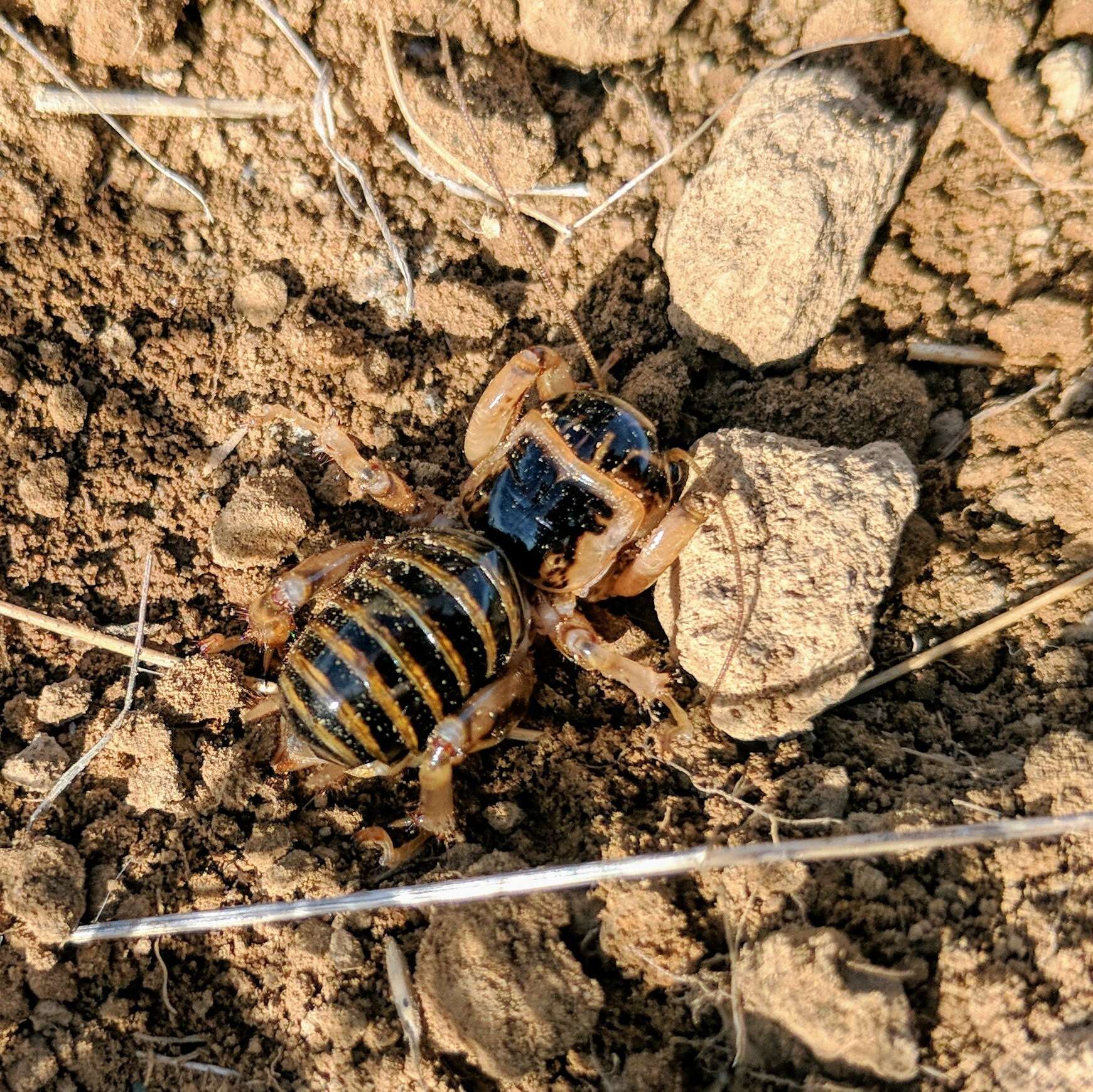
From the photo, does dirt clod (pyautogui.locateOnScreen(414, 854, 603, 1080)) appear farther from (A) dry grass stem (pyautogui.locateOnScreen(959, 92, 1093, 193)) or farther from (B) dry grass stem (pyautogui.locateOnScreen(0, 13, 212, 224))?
(A) dry grass stem (pyautogui.locateOnScreen(959, 92, 1093, 193))

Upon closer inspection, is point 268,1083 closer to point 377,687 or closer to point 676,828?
point 377,687

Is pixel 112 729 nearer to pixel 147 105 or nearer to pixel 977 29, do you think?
pixel 147 105

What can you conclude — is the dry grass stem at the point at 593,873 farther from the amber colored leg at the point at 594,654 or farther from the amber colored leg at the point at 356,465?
the amber colored leg at the point at 356,465

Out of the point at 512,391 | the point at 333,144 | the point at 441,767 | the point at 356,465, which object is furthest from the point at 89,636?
the point at 333,144

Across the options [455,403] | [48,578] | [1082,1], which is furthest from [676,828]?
[1082,1]

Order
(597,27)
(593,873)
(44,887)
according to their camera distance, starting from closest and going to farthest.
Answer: (593,873) < (44,887) < (597,27)

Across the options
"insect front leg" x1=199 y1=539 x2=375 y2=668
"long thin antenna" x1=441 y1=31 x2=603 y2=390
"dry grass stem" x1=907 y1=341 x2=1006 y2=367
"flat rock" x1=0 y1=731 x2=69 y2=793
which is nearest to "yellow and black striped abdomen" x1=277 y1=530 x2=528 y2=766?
"insect front leg" x1=199 y1=539 x2=375 y2=668
